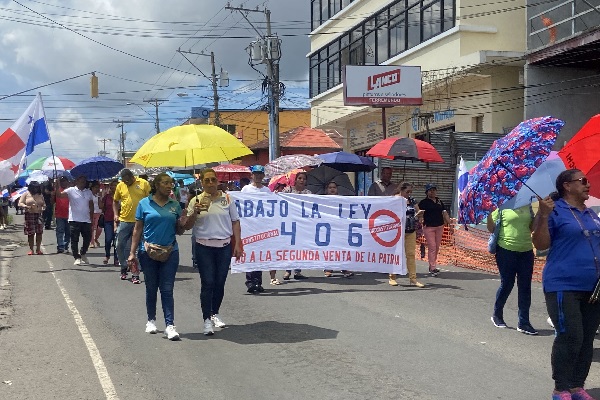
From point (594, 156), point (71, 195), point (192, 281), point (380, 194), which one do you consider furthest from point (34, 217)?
point (594, 156)

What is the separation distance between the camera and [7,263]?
52.4ft

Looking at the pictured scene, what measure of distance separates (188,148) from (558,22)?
15658mm

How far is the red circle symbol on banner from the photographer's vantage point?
11.9m

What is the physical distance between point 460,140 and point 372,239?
10.1 m

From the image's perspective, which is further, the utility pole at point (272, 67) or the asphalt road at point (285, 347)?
the utility pole at point (272, 67)

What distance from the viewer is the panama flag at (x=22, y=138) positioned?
15.7 m

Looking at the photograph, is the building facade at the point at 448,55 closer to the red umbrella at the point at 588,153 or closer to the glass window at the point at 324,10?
the glass window at the point at 324,10

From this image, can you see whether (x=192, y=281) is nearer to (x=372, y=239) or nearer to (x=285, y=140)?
(x=372, y=239)

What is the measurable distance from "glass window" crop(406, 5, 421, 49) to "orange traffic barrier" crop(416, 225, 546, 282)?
10.9 metres

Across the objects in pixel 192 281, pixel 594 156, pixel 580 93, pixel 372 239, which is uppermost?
pixel 580 93

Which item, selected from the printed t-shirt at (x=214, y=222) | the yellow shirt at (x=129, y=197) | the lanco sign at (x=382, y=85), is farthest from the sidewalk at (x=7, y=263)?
the lanco sign at (x=382, y=85)

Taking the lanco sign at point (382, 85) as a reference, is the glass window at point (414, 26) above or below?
above

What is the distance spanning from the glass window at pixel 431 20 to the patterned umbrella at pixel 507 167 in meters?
18.3

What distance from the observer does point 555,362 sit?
5344 millimetres
